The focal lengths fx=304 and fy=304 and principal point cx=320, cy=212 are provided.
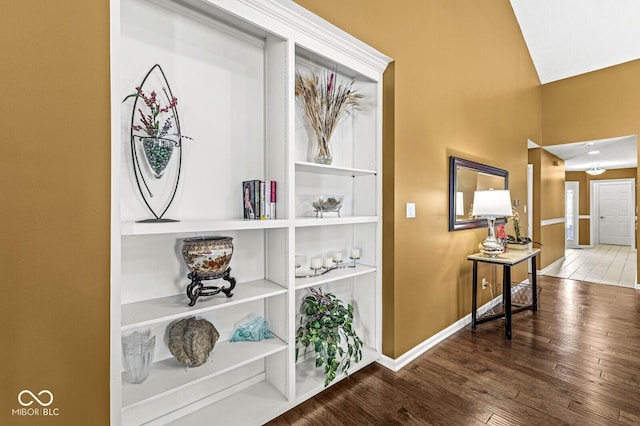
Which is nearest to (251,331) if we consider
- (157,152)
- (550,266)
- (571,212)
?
(157,152)

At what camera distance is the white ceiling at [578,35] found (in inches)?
162

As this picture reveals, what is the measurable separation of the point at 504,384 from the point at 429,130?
198 cm

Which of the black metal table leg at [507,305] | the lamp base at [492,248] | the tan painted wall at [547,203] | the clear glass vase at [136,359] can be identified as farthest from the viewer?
the tan painted wall at [547,203]

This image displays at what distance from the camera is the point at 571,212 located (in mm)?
9023

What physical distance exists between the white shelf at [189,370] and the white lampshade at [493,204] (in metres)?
2.28

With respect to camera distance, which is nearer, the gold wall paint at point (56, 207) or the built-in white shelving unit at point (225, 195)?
the gold wall paint at point (56, 207)

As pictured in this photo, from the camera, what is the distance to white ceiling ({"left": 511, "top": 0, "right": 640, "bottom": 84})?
13.5 feet

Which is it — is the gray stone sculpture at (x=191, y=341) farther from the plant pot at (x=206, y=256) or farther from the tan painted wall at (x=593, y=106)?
the tan painted wall at (x=593, y=106)

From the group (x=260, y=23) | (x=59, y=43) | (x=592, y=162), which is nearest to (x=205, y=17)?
(x=260, y=23)

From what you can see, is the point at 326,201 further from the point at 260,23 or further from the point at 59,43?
the point at 59,43

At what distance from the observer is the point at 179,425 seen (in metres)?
1.61

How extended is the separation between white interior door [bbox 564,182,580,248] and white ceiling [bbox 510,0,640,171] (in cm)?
397

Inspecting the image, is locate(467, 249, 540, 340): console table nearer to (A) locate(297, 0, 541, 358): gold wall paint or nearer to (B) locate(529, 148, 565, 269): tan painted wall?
(A) locate(297, 0, 541, 358): gold wall paint

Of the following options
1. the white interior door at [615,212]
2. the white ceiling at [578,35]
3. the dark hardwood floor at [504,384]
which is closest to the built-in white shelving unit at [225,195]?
the dark hardwood floor at [504,384]
